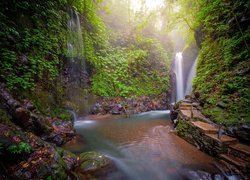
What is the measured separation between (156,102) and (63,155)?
31.2ft

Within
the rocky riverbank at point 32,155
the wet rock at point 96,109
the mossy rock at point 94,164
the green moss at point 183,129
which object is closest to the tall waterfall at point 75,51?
the wet rock at point 96,109

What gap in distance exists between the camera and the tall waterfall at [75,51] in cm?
822

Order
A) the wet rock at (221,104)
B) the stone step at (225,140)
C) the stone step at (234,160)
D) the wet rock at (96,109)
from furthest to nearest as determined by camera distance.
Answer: the wet rock at (96,109) < the wet rock at (221,104) < the stone step at (225,140) < the stone step at (234,160)

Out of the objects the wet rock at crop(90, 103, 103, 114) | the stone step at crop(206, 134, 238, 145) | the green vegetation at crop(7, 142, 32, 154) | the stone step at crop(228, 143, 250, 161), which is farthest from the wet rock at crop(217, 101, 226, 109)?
the wet rock at crop(90, 103, 103, 114)

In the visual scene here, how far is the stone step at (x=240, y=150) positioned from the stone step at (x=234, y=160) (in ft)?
0.32

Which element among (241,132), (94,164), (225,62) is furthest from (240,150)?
(225,62)

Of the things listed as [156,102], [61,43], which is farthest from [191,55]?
[61,43]

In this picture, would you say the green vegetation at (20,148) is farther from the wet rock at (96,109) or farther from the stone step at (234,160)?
the wet rock at (96,109)

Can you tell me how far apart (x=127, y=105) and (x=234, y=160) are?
7.44m

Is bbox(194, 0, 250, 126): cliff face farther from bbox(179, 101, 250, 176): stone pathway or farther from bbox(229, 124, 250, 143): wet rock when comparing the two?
bbox(179, 101, 250, 176): stone pathway

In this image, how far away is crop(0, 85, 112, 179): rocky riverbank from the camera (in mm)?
2367

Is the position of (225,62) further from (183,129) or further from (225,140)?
(225,140)

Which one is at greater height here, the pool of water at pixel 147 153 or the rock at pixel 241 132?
the rock at pixel 241 132

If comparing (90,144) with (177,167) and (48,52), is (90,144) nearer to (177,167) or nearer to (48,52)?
(177,167)
